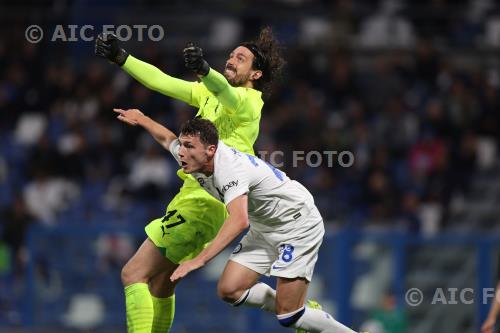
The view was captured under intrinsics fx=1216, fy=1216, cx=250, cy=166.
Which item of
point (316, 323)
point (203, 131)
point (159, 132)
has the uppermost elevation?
point (203, 131)

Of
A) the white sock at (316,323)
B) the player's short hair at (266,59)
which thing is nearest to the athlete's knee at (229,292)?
the white sock at (316,323)

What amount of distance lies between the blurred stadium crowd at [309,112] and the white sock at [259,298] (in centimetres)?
716

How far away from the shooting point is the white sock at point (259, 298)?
9.16 metres

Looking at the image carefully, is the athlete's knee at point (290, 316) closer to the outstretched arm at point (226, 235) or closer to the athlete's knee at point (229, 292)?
the athlete's knee at point (229, 292)

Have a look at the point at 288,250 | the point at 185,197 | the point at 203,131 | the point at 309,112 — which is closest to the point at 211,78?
the point at 203,131

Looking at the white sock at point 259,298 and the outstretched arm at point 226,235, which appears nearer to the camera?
the outstretched arm at point 226,235

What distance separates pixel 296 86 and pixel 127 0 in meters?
3.78

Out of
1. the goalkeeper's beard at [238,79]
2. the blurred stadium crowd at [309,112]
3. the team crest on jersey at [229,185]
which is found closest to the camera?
the team crest on jersey at [229,185]

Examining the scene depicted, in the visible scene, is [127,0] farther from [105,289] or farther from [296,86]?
[105,289]

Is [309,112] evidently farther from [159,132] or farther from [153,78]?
[159,132]

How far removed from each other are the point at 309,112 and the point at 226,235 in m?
9.79

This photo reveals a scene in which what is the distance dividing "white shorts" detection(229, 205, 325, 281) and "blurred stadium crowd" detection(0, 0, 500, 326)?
7310 mm

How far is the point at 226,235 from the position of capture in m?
8.08

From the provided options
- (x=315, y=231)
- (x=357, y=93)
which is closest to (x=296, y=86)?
(x=357, y=93)
